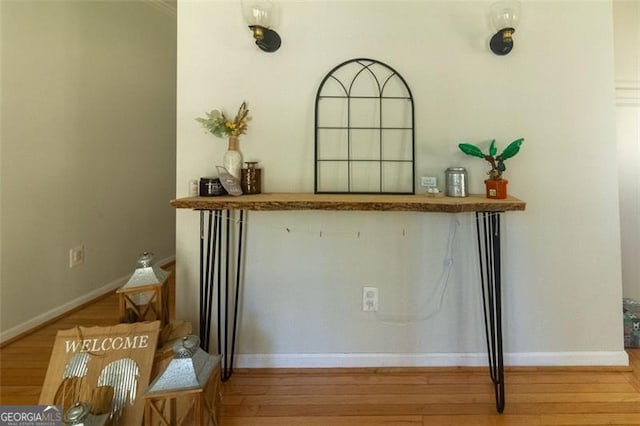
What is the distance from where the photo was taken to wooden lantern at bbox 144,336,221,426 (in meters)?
1.02

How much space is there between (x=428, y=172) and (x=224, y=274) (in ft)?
3.69

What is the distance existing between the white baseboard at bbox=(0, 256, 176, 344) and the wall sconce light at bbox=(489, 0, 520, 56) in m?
2.91

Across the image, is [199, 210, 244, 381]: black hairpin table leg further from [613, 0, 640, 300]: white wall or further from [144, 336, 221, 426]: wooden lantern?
[613, 0, 640, 300]: white wall

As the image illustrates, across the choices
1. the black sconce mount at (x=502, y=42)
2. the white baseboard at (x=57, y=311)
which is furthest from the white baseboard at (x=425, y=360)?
the black sconce mount at (x=502, y=42)

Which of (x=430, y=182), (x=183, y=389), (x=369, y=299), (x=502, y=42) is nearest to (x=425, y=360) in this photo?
(x=369, y=299)

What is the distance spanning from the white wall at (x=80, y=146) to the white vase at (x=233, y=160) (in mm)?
1301

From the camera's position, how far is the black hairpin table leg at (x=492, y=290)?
4.51 ft

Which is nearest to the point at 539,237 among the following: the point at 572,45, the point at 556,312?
the point at 556,312

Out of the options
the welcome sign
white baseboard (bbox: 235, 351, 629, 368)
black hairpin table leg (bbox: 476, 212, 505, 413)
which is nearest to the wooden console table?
black hairpin table leg (bbox: 476, 212, 505, 413)

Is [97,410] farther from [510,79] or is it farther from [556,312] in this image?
[510,79]

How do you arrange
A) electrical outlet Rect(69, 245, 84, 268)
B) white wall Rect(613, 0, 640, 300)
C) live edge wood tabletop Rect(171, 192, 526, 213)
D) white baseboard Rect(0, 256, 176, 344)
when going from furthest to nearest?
electrical outlet Rect(69, 245, 84, 268) → white wall Rect(613, 0, 640, 300) → white baseboard Rect(0, 256, 176, 344) → live edge wood tabletop Rect(171, 192, 526, 213)

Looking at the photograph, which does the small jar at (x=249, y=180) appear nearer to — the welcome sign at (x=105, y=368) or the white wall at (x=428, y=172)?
the white wall at (x=428, y=172)

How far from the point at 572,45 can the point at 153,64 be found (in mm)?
2947

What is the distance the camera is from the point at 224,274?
1635mm
